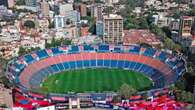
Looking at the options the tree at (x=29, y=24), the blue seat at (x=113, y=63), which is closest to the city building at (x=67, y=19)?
the tree at (x=29, y=24)

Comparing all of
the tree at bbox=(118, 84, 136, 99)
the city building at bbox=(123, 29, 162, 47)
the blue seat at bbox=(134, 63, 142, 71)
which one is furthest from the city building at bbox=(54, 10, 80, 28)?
the tree at bbox=(118, 84, 136, 99)

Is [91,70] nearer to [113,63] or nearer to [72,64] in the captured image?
[72,64]

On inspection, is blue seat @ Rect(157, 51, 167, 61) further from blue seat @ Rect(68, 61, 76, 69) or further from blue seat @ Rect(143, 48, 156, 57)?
blue seat @ Rect(68, 61, 76, 69)

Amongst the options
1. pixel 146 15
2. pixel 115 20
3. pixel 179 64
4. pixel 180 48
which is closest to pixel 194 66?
pixel 179 64

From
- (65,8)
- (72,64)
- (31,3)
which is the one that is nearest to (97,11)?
(65,8)

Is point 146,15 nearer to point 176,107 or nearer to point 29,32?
point 29,32

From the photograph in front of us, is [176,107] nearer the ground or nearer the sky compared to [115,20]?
nearer the ground

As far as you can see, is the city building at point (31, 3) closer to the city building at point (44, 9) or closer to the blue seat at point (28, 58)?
the city building at point (44, 9)
